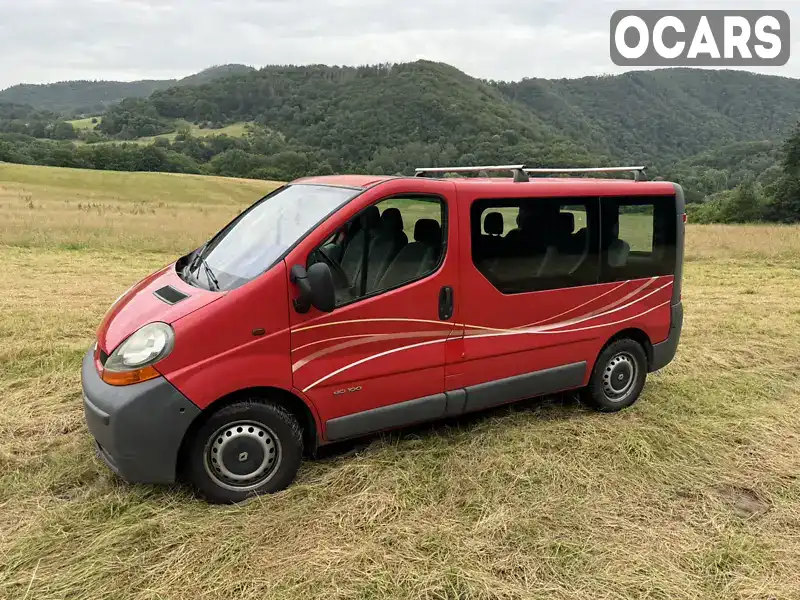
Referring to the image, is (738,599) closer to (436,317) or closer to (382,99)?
(436,317)

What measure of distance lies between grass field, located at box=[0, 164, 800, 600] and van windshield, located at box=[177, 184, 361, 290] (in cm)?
137

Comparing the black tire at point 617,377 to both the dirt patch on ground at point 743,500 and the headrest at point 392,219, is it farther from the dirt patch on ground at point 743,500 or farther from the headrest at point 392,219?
the headrest at point 392,219

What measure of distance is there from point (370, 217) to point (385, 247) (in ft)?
0.74

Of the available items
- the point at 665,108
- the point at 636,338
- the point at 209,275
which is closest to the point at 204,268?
the point at 209,275

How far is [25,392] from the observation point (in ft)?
17.0

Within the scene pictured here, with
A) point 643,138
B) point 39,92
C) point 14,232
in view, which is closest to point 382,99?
point 643,138

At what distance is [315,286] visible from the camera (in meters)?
3.48

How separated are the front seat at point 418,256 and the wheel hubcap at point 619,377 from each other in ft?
6.97

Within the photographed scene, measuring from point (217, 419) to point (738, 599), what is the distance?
113 inches

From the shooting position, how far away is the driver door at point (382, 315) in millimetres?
3748

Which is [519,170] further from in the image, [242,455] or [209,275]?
[242,455]

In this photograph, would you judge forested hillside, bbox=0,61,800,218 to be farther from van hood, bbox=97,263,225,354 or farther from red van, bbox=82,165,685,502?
van hood, bbox=97,263,225,354

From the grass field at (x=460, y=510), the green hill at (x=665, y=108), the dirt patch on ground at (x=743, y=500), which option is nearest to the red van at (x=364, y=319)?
the grass field at (x=460, y=510)

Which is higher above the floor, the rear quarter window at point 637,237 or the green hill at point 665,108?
the green hill at point 665,108
